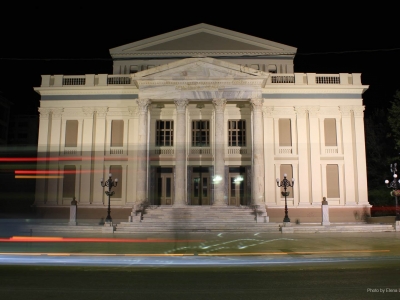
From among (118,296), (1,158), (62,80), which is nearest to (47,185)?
(62,80)

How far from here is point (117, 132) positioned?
34.1 metres

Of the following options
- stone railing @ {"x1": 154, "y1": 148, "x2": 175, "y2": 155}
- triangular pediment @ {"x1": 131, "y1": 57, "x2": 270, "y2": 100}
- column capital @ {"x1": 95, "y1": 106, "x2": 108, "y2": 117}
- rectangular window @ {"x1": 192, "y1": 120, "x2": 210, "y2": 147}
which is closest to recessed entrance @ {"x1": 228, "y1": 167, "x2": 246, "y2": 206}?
rectangular window @ {"x1": 192, "y1": 120, "x2": 210, "y2": 147}

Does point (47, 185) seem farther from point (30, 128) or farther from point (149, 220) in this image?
point (30, 128)

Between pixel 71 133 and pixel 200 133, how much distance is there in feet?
36.7

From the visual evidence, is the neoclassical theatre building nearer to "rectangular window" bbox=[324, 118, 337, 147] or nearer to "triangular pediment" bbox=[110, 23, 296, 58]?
"rectangular window" bbox=[324, 118, 337, 147]

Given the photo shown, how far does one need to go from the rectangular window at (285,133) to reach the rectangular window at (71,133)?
17568mm

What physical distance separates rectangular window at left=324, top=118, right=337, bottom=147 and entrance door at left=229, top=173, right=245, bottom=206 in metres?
7.90

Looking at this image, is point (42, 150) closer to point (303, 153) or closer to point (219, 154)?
point (219, 154)

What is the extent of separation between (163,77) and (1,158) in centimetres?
1556

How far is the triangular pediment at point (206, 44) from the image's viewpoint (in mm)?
36469

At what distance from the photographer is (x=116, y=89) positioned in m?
34.2

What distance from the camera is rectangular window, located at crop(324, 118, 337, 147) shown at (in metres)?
33.7

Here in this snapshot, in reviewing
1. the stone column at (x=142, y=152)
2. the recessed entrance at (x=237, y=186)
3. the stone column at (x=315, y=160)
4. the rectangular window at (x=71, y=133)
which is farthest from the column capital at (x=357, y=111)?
the rectangular window at (x=71, y=133)

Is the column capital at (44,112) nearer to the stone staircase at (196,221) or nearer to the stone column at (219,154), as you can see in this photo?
the stone staircase at (196,221)
